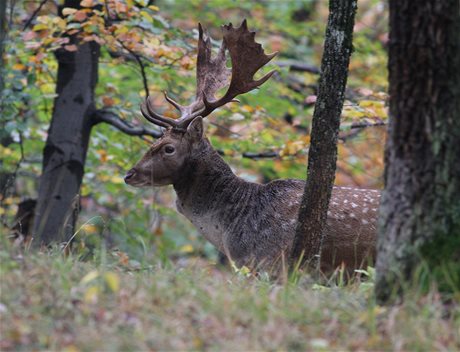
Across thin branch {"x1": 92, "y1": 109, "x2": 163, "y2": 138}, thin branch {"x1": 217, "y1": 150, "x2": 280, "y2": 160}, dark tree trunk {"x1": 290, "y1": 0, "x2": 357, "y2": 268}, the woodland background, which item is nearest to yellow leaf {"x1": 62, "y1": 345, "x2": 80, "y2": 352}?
the woodland background

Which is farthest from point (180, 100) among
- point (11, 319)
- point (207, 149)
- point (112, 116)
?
point (11, 319)

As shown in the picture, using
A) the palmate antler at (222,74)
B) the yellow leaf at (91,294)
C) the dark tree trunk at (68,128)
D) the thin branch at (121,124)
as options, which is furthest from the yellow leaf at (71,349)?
the dark tree trunk at (68,128)

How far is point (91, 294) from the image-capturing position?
4.27m

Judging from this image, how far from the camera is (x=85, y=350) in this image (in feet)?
13.0

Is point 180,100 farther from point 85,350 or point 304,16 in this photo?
point 304,16

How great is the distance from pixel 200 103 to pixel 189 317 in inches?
188

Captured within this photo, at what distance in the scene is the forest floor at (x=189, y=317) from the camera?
13.4ft

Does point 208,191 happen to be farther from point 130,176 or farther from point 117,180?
point 117,180

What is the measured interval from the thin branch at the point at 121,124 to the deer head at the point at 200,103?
0.87 m

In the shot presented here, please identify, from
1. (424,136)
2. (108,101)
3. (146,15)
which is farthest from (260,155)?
(424,136)

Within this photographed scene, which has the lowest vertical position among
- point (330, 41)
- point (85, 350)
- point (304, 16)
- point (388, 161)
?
point (85, 350)

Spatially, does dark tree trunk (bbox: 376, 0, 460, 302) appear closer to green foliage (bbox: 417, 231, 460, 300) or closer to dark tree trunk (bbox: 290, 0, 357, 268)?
green foliage (bbox: 417, 231, 460, 300)

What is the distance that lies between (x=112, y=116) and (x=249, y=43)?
267 centimetres

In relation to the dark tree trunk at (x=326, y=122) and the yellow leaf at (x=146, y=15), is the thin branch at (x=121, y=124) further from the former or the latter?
the dark tree trunk at (x=326, y=122)
